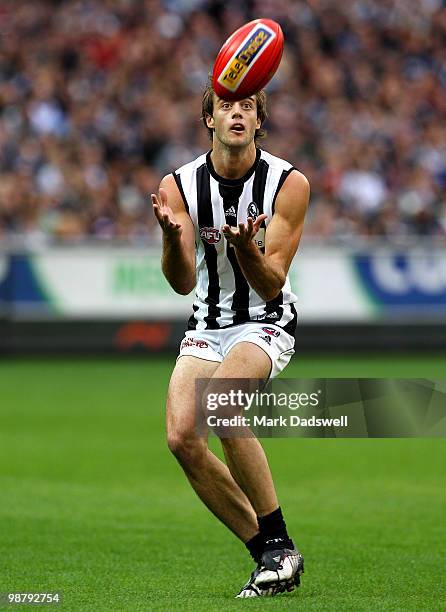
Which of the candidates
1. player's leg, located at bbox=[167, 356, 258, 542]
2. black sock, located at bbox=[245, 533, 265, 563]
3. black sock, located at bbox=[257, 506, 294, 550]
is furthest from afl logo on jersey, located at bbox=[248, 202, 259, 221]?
black sock, located at bbox=[245, 533, 265, 563]

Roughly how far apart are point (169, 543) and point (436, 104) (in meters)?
17.5

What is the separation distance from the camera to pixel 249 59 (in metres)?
6.43

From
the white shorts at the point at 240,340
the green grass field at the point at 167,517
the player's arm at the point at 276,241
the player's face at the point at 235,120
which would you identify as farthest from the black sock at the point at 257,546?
the player's face at the point at 235,120

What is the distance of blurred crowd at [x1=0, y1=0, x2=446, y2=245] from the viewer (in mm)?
20922

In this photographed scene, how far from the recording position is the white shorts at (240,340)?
22.4ft

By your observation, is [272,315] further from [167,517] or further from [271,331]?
[167,517]

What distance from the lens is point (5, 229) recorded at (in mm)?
20391

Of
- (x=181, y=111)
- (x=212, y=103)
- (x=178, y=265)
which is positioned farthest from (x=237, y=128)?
(x=181, y=111)

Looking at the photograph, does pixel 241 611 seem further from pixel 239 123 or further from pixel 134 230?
pixel 134 230

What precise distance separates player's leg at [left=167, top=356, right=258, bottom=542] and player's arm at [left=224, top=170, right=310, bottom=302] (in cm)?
60

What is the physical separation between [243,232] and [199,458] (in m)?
1.29

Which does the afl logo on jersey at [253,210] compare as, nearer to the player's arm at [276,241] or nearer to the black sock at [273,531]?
the player's arm at [276,241]

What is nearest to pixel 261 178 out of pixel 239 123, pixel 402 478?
pixel 239 123

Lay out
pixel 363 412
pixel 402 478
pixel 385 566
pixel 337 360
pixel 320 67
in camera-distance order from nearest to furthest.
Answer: pixel 363 412 < pixel 385 566 < pixel 402 478 < pixel 337 360 < pixel 320 67
